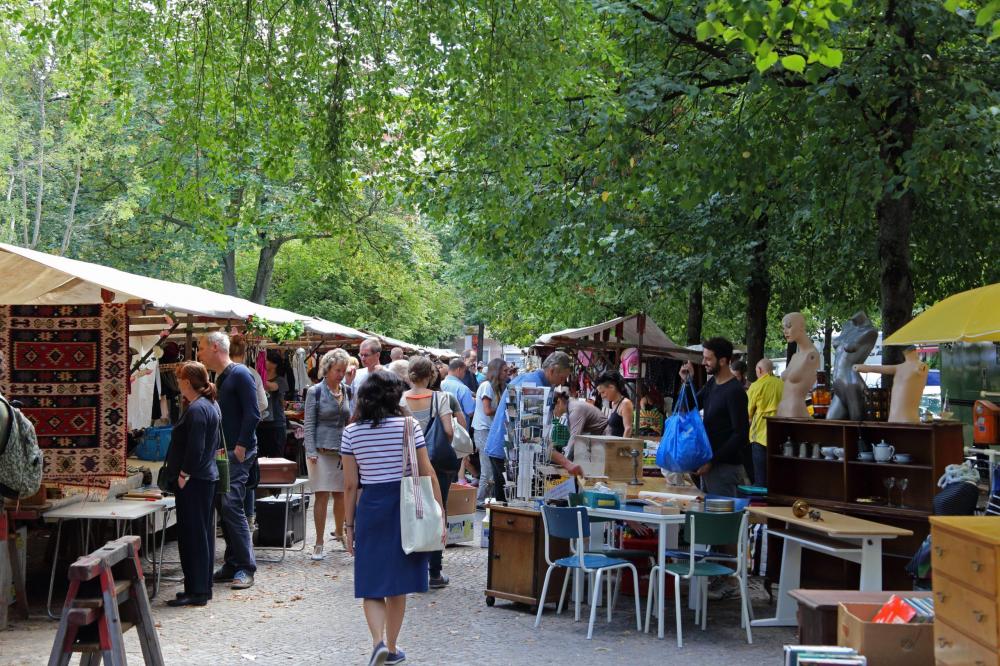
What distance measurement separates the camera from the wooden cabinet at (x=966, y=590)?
4051mm

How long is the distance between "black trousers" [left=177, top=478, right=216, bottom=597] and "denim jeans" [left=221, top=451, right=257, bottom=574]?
696 mm

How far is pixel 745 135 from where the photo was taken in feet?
37.8

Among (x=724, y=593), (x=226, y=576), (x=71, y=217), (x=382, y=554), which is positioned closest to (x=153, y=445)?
(x=226, y=576)

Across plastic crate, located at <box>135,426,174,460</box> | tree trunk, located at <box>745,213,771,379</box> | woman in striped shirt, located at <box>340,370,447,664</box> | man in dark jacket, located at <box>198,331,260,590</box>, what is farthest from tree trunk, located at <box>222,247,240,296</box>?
woman in striped shirt, located at <box>340,370,447,664</box>

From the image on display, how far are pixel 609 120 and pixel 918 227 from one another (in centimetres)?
612

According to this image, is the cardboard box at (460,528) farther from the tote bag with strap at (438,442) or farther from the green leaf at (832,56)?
the green leaf at (832,56)

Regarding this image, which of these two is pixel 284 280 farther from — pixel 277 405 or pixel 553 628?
pixel 553 628

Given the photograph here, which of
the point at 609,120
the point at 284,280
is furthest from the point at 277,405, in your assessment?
the point at 284,280

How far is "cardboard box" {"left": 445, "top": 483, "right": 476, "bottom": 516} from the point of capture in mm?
10883

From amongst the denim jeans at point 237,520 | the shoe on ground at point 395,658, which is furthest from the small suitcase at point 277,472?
the shoe on ground at point 395,658

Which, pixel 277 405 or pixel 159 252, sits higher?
pixel 159 252

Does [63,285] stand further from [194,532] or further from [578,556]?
[578,556]

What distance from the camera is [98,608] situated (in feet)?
16.3

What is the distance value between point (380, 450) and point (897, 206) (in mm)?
7538
